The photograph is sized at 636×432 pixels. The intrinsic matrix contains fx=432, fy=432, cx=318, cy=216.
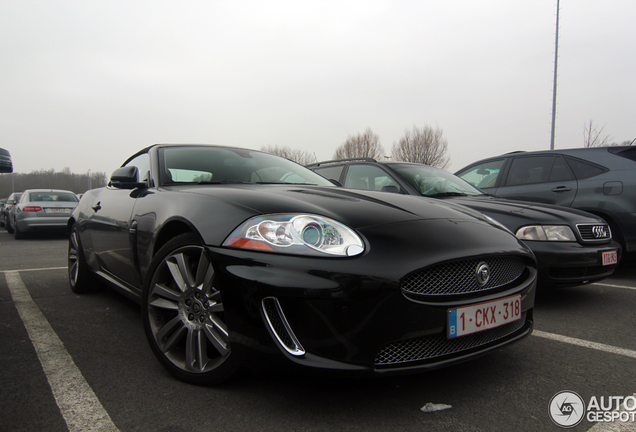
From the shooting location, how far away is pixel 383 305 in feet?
5.41

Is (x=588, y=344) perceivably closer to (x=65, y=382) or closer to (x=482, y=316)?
(x=482, y=316)

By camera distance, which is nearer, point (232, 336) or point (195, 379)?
point (232, 336)

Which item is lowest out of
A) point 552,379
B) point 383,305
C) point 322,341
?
point 552,379

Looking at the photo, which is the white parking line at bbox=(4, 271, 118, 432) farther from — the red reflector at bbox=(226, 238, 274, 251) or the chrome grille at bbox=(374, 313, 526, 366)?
the chrome grille at bbox=(374, 313, 526, 366)

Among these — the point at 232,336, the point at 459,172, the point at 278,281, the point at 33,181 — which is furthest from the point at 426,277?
the point at 33,181

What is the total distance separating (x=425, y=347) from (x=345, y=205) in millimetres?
752

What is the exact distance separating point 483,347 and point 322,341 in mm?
755

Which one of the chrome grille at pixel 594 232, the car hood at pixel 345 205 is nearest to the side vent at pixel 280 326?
the car hood at pixel 345 205

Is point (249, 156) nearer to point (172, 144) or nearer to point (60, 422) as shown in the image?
point (172, 144)

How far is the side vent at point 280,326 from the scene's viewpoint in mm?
1653

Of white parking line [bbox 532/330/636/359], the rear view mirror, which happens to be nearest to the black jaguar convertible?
white parking line [bbox 532/330/636/359]

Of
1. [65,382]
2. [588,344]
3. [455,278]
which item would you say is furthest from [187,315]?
[588,344]

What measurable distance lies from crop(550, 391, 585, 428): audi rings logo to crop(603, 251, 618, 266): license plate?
84.1 inches

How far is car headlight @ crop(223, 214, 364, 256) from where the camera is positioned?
5.71ft
